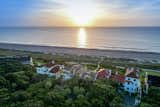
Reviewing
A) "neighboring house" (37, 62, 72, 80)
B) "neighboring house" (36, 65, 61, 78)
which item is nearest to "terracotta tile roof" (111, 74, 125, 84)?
"neighboring house" (37, 62, 72, 80)

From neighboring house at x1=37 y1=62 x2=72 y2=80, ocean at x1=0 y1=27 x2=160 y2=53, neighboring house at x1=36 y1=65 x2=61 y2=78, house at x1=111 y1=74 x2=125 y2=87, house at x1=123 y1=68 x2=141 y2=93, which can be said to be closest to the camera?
house at x1=123 y1=68 x2=141 y2=93

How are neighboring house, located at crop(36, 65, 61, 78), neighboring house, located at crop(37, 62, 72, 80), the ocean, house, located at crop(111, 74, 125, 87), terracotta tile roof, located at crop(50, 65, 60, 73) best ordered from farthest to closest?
1. the ocean
2. terracotta tile roof, located at crop(50, 65, 60, 73)
3. neighboring house, located at crop(36, 65, 61, 78)
4. neighboring house, located at crop(37, 62, 72, 80)
5. house, located at crop(111, 74, 125, 87)

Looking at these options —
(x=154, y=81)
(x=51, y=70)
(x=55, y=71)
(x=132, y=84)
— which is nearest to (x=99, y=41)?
(x=51, y=70)

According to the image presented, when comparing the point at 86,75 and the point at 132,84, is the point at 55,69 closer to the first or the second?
the point at 86,75

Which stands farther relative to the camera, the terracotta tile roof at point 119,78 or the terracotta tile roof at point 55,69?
the terracotta tile roof at point 55,69

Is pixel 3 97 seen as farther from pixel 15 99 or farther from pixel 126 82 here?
pixel 126 82

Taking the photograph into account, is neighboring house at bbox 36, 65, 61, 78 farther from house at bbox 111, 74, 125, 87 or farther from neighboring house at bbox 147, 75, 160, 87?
neighboring house at bbox 147, 75, 160, 87

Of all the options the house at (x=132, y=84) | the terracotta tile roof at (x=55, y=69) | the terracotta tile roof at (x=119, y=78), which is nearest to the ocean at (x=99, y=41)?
the terracotta tile roof at (x=119, y=78)

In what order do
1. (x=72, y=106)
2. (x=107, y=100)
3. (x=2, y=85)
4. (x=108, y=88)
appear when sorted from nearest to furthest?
(x=72, y=106)
(x=107, y=100)
(x=108, y=88)
(x=2, y=85)

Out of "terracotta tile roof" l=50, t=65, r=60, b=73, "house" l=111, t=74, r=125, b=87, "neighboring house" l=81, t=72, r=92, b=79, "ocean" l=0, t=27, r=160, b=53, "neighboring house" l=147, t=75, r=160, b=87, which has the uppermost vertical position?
"ocean" l=0, t=27, r=160, b=53

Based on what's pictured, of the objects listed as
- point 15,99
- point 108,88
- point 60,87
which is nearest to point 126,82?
point 108,88

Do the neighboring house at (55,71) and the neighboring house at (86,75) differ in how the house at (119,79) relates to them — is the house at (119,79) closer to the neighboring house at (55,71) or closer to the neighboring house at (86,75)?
the neighboring house at (86,75)
